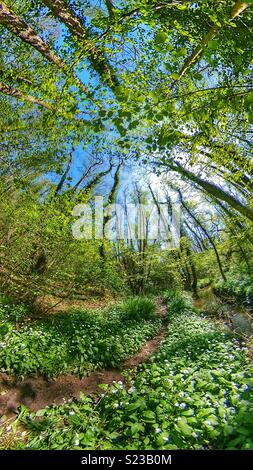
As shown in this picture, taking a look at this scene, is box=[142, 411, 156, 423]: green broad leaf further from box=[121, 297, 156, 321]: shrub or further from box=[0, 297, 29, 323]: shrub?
box=[121, 297, 156, 321]: shrub

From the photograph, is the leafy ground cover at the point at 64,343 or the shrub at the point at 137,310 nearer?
the leafy ground cover at the point at 64,343

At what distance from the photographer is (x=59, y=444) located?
3311mm

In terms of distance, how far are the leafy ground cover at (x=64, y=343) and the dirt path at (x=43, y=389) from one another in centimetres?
16

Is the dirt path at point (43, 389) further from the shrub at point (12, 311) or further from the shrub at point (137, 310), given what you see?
the shrub at point (137, 310)

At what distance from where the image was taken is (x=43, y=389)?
541cm

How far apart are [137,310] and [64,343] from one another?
4.79 m

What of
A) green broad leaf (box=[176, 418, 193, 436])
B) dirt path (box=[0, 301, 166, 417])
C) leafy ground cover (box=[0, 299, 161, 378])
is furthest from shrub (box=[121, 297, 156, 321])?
green broad leaf (box=[176, 418, 193, 436])

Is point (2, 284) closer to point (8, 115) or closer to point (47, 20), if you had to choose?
point (8, 115)

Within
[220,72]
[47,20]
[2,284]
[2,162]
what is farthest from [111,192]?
[220,72]

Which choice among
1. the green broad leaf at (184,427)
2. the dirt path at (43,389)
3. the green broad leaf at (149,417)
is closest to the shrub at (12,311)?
the dirt path at (43,389)

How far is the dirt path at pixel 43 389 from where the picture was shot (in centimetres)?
485

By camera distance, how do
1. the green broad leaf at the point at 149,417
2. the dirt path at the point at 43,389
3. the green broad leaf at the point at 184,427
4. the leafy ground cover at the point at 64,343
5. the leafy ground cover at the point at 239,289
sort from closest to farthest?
the green broad leaf at the point at 184,427 → the green broad leaf at the point at 149,417 → the dirt path at the point at 43,389 → the leafy ground cover at the point at 64,343 → the leafy ground cover at the point at 239,289

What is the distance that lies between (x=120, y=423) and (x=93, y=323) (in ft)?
17.3

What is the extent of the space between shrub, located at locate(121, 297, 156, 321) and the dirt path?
416 cm
